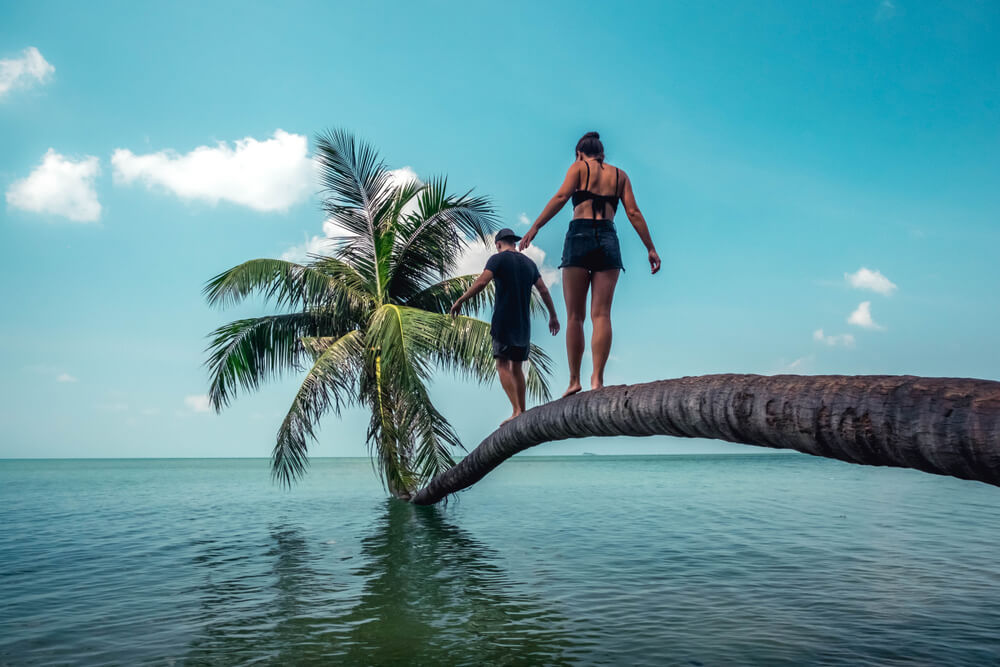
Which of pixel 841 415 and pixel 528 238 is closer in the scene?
pixel 841 415

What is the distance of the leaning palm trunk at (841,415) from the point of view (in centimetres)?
252

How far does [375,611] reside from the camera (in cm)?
572

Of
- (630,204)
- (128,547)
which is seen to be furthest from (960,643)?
(128,547)

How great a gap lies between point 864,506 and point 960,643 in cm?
1282

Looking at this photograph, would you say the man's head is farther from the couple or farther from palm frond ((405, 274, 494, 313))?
palm frond ((405, 274, 494, 313))

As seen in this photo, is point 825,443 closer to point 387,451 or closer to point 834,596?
point 834,596

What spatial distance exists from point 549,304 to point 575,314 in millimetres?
2150

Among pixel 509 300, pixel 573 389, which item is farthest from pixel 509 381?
pixel 573 389

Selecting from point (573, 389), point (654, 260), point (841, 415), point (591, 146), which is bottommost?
point (841, 415)

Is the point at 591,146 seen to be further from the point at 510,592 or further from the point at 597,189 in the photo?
the point at 510,592

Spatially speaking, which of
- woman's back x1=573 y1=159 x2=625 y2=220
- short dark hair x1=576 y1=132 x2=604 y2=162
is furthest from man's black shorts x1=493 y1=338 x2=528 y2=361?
short dark hair x1=576 y1=132 x2=604 y2=162

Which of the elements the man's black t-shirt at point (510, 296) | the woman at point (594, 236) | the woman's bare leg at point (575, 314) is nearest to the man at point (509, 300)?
the man's black t-shirt at point (510, 296)

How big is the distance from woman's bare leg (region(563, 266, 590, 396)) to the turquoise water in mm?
2110

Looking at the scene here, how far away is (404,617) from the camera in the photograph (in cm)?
552
